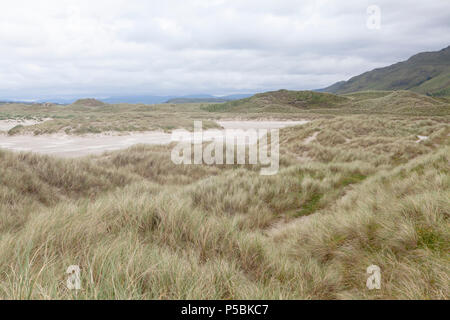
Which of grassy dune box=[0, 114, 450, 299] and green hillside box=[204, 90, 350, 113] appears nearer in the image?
grassy dune box=[0, 114, 450, 299]

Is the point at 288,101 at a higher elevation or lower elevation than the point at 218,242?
higher

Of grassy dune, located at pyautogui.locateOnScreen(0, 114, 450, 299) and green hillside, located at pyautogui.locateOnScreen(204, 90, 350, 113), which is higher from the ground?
green hillside, located at pyautogui.locateOnScreen(204, 90, 350, 113)

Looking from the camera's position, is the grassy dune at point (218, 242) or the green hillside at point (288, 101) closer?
the grassy dune at point (218, 242)

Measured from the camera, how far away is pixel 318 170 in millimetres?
8586

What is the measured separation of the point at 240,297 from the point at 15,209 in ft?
14.0

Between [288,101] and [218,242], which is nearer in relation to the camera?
[218,242]

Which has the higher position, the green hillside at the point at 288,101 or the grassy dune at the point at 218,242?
the green hillside at the point at 288,101
